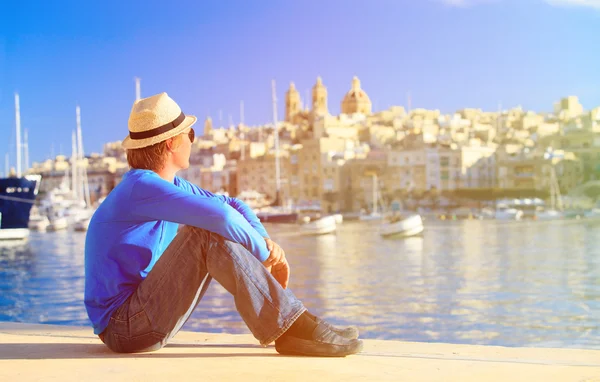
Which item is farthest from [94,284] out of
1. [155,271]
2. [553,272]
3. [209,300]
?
[553,272]

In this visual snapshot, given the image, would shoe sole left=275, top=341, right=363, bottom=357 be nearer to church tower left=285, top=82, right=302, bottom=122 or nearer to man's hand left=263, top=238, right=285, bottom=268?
man's hand left=263, top=238, right=285, bottom=268

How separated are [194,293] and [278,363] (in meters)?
0.22

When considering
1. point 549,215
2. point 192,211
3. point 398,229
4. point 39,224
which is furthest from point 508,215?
point 192,211

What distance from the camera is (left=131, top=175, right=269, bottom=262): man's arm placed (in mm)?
1736

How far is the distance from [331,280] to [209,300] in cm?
307

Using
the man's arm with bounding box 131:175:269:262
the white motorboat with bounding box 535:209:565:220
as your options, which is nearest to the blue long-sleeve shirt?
the man's arm with bounding box 131:175:269:262

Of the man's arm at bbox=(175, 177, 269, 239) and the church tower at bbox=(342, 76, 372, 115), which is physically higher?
the church tower at bbox=(342, 76, 372, 115)

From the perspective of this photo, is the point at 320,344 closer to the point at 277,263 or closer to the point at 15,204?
the point at 277,263

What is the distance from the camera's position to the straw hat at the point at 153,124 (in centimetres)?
190

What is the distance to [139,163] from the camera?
6.29ft

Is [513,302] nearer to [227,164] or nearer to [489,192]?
[489,192]

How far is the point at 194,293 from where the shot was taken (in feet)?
6.07

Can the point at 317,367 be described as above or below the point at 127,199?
below

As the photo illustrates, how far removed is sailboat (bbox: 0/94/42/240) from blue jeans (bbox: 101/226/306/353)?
2233 centimetres
